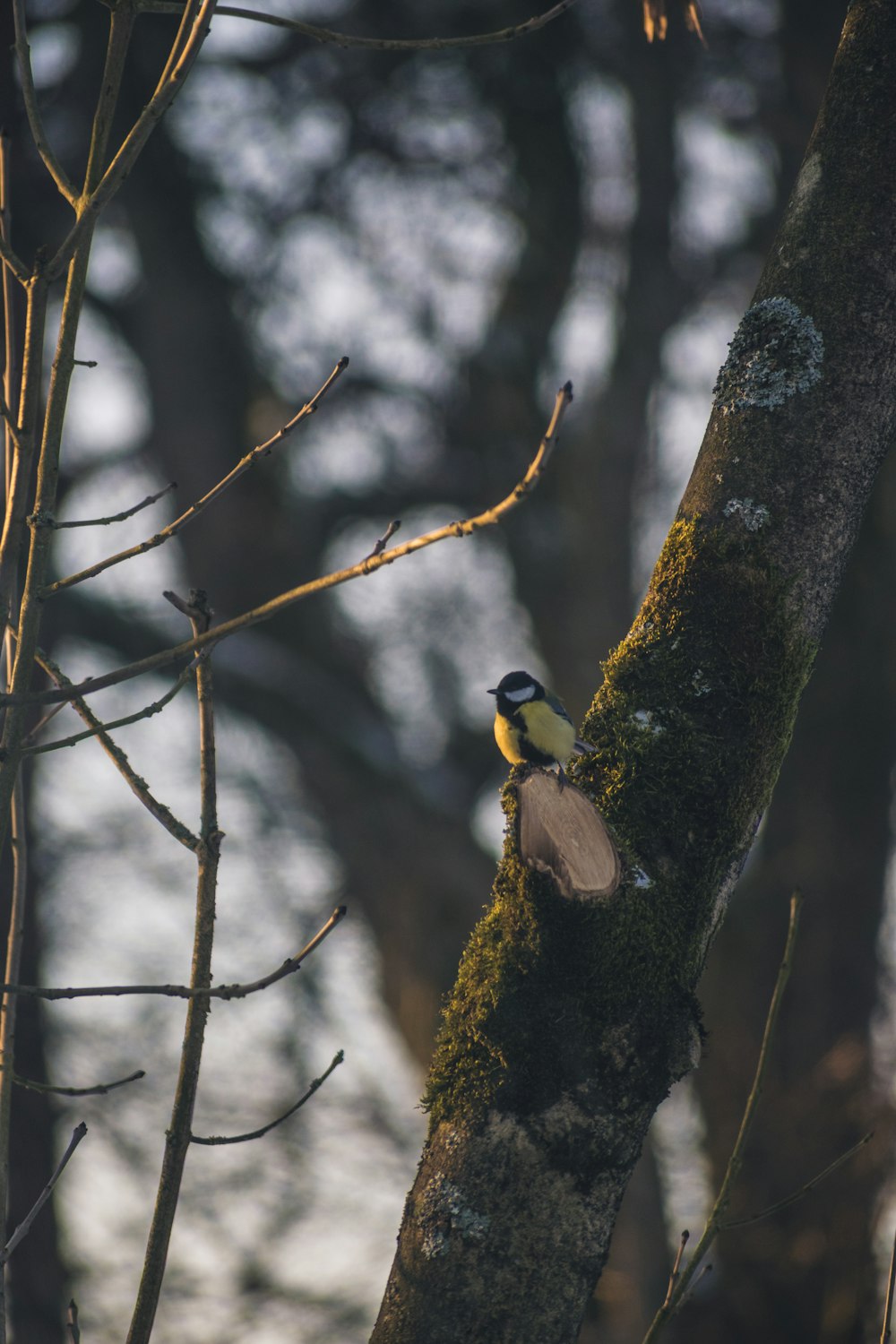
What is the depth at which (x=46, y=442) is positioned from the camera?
5.17 feet

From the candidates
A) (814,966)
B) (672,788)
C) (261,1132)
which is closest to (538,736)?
(672,788)

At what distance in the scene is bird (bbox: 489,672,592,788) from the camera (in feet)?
9.63

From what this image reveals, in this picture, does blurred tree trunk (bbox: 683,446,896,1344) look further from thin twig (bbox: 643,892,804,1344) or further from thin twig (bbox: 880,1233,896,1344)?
thin twig (bbox: 643,892,804,1344)

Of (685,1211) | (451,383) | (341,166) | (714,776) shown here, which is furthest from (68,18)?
(685,1211)

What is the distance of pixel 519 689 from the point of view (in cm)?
331

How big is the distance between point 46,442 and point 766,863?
22.9 feet

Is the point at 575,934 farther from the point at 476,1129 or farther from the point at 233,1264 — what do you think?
the point at 233,1264

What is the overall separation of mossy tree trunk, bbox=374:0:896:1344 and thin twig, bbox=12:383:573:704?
A: 0.58m

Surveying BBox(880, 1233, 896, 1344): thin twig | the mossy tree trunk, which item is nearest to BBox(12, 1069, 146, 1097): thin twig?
the mossy tree trunk

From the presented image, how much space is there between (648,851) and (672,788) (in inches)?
4.3

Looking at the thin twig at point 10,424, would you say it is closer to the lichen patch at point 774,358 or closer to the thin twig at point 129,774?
the thin twig at point 129,774

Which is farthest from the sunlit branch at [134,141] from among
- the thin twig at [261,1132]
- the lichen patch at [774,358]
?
the thin twig at [261,1132]

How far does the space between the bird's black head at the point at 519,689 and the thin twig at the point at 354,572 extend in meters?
1.78

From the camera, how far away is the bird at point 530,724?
2.94 m
